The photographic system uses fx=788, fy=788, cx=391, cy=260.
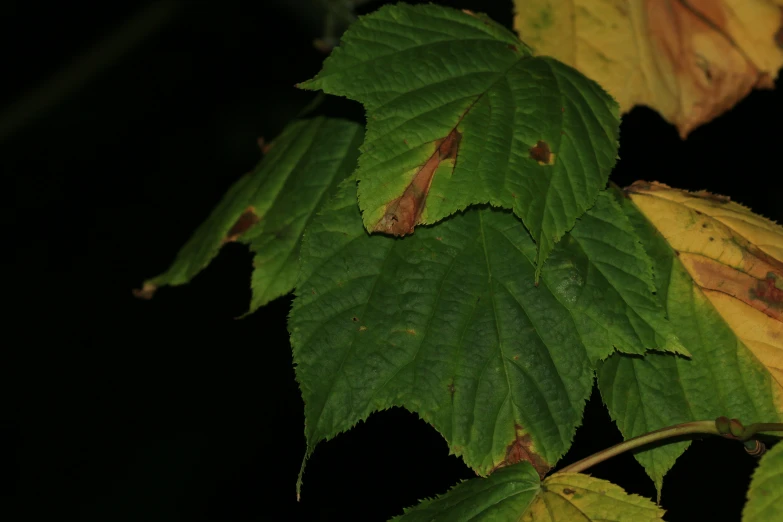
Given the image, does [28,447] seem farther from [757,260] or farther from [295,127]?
[757,260]

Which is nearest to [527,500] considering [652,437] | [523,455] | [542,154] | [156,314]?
[523,455]

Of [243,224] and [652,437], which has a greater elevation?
[243,224]

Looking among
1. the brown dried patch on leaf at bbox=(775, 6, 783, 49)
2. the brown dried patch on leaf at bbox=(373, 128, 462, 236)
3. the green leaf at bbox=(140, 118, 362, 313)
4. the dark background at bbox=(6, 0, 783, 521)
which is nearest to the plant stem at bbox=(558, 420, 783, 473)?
the brown dried patch on leaf at bbox=(373, 128, 462, 236)

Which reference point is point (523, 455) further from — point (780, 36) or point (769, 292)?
point (780, 36)

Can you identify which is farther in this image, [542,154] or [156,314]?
[156,314]

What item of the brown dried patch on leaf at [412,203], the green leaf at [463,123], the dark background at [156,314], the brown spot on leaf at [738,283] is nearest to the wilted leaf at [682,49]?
the green leaf at [463,123]


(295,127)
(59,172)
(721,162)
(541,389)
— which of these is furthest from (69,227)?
(541,389)

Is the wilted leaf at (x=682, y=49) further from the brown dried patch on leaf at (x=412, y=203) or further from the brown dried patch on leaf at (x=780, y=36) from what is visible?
the brown dried patch on leaf at (x=412, y=203)
